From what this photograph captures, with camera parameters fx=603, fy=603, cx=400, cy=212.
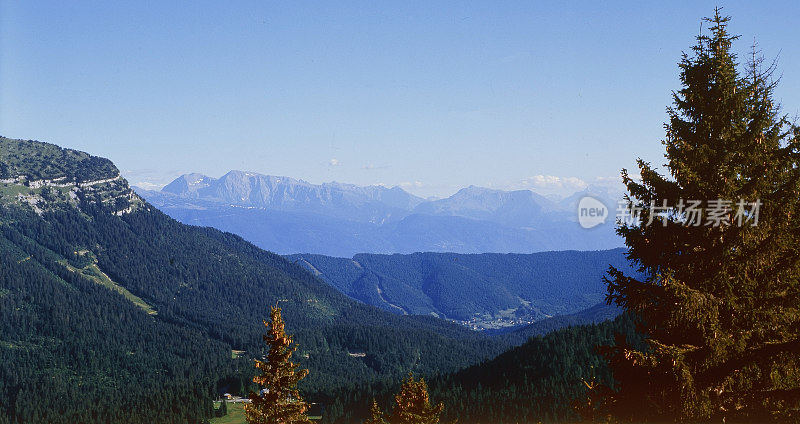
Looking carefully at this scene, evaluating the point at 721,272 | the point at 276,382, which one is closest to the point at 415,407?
the point at 276,382

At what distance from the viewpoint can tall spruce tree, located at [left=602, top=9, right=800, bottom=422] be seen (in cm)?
2120

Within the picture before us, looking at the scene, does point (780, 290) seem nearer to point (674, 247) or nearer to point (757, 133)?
point (674, 247)

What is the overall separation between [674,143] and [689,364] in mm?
8150

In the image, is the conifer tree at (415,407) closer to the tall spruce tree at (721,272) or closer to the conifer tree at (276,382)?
the conifer tree at (276,382)

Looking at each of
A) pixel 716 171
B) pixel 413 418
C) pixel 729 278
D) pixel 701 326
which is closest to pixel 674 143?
pixel 716 171

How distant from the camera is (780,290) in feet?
70.5

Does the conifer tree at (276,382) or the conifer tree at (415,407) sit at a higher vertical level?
the conifer tree at (276,382)

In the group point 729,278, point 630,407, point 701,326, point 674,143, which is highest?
point 674,143

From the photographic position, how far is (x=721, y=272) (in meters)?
21.2

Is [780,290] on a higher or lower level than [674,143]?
lower

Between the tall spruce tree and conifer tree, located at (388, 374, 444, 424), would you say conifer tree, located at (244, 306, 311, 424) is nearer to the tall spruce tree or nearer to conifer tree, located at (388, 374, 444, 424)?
conifer tree, located at (388, 374, 444, 424)

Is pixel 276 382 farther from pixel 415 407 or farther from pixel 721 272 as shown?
pixel 721 272

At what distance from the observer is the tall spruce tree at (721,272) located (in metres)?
21.2

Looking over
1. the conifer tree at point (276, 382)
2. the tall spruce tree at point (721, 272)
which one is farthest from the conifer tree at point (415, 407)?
the tall spruce tree at point (721, 272)
